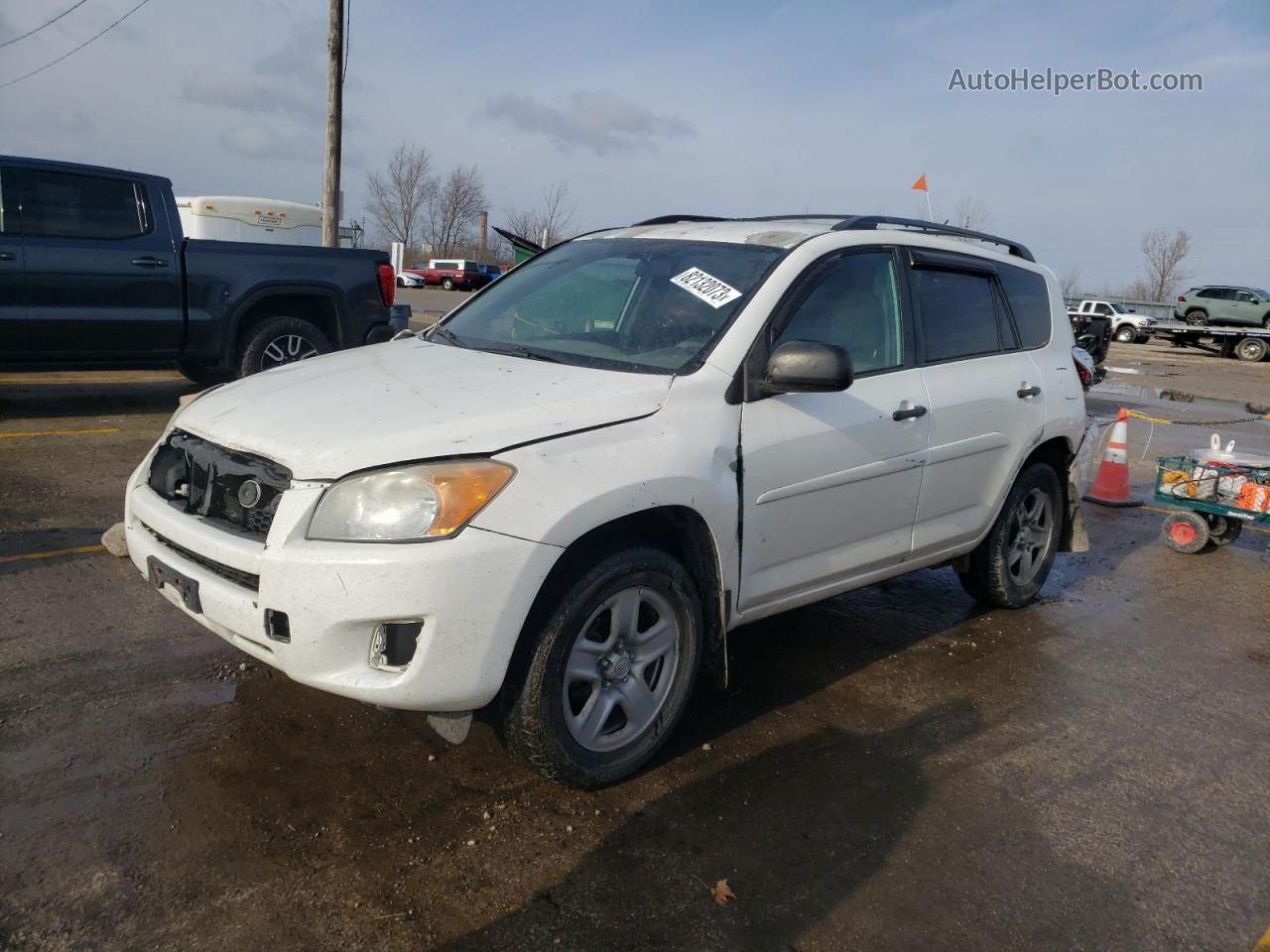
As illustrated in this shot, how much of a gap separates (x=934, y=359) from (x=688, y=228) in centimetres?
119

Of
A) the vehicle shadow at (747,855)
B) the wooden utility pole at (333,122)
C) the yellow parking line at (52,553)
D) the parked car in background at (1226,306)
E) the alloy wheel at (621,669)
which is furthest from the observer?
the parked car in background at (1226,306)

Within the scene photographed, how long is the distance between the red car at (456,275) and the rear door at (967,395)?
1904 inches

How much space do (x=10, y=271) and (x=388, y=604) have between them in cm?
684

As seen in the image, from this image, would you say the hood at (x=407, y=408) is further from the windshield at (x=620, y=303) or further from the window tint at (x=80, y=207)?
the window tint at (x=80, y=207)

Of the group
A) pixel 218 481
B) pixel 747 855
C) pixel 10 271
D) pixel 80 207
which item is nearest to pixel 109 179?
pixel 80 207

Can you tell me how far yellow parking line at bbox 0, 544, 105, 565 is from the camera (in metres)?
4.97

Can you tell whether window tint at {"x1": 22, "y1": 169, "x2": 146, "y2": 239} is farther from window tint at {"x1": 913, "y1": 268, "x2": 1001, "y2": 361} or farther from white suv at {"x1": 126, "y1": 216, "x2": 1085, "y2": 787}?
window tint at {"x1": 913, "y1": 268, "x2": 1001, "y2": 361}

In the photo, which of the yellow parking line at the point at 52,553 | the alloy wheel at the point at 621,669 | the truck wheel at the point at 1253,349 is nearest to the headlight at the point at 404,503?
the alloy wheel at the point at 621,669

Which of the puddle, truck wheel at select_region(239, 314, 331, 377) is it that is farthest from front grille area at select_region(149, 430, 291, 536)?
the puddle

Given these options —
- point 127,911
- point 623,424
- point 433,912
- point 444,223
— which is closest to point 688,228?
point 623,424

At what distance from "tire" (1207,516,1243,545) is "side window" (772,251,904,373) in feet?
13.0

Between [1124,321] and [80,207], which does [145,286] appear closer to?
[80,207]

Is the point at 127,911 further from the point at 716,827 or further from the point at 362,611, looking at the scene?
the point at 716,827

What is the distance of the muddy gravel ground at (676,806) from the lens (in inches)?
104
